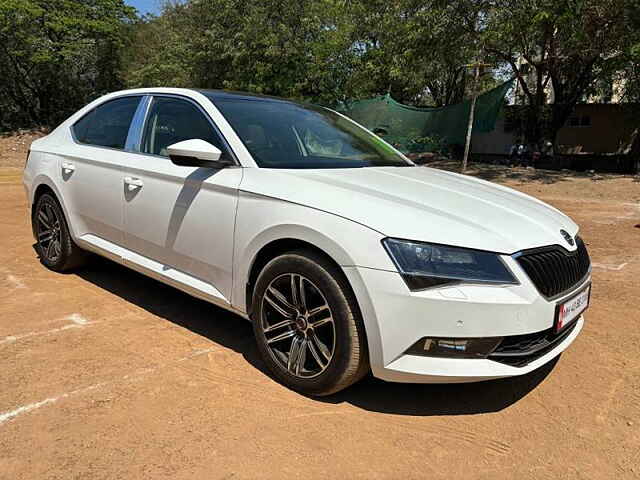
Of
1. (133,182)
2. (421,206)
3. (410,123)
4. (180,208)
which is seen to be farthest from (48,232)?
(410,123)

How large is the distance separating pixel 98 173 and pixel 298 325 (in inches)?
85.8

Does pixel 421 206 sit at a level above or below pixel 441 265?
above

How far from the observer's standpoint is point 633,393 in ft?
9.29

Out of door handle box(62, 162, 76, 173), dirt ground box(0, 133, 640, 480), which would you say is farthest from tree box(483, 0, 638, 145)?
door handle box(62, 162, 76, 173)

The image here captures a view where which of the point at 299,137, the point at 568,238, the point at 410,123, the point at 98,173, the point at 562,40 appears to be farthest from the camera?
the point at 410,123

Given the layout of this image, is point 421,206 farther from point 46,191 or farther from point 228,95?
point 46,191

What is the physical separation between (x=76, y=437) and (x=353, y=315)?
1.38 metres

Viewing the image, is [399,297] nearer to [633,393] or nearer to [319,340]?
[319,340]

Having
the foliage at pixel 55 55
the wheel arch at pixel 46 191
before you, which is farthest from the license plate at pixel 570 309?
the foliage at pixel 55 55

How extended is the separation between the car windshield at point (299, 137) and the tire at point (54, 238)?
1.99 meters

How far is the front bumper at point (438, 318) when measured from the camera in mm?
2232

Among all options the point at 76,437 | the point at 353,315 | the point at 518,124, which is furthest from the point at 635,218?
the point at 518,124

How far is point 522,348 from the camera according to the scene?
2414 mm

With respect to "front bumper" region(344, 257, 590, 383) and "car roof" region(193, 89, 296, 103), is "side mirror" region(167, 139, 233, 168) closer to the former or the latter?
"car roof" region(193, 89, 296, 103)
